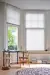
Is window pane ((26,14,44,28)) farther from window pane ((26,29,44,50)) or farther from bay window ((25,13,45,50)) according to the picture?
window pane ((26,29,44,50))

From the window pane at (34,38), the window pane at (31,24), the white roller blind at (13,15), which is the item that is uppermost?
the white roller blind at (13,15)

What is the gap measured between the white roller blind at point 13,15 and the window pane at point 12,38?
0.32 m

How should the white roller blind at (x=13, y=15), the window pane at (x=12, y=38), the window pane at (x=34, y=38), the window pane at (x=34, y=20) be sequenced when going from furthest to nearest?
1. the window pane at (x=34, y=38)
2. the window pane at (x=34, y=20)
3. the window pane at (x=12, y=38)
4. the white roller blind at (x=13, y=15)

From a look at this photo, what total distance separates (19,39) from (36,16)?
4.62 ft

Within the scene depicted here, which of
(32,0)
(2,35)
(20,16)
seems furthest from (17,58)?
(32,0)

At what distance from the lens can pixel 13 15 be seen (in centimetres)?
832

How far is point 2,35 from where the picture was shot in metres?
7.69

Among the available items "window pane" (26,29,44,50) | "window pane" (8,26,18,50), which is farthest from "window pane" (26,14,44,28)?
"window pane" (8,26,18,50)

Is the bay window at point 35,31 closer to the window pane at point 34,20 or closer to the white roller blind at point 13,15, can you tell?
the window pane at point 34,20

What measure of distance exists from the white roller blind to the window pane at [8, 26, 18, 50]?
0.32m

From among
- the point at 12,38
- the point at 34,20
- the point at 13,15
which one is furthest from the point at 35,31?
the point at 13,15

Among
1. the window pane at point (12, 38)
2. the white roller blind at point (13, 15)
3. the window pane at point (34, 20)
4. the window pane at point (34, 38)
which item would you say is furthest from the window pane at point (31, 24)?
the window pane at point (12, 38)

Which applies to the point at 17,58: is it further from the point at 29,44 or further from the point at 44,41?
the point at 44,41

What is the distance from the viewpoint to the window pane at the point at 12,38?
27.4ft
